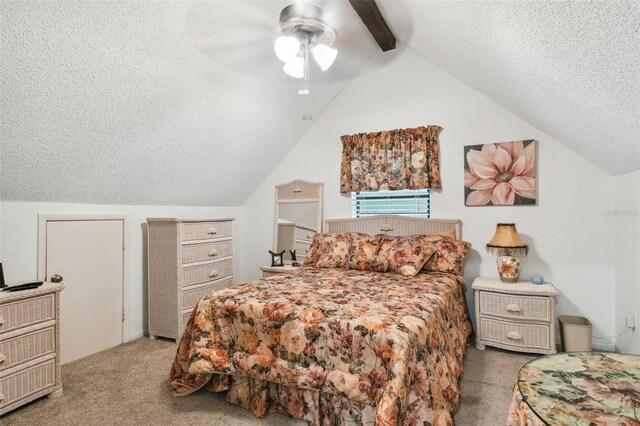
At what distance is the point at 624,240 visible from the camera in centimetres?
266

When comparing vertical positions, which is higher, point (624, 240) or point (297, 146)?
point (297, 146)

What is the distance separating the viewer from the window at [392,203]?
3.63 m

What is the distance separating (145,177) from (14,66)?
54.1 inches

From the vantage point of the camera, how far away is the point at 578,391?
1.10 meters

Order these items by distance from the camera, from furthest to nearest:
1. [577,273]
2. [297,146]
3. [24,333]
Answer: [297,146] < [577,273] < [24,333]

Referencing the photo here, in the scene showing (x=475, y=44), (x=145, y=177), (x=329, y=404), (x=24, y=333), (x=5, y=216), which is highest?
(x=475, y=44)

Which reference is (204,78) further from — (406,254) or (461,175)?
(461,175)

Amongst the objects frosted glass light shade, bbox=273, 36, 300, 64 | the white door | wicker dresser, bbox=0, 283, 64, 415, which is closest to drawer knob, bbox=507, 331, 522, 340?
frosted glass light shade, bbox=273, 36, 300, 64

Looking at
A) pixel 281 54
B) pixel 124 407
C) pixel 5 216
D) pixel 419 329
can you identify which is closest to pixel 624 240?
pixel 419 329

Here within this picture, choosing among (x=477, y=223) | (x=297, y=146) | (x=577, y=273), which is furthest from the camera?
(x=297, y=146)

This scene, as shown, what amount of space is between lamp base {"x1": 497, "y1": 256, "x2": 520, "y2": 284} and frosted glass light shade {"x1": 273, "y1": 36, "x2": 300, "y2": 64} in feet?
8.01

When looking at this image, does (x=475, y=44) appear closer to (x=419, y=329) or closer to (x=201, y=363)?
(x=419, y=329)

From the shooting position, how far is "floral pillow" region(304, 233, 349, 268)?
3.27 meters

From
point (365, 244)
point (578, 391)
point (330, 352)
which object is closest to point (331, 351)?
point (330, 352)
